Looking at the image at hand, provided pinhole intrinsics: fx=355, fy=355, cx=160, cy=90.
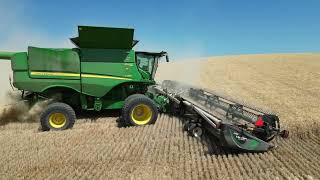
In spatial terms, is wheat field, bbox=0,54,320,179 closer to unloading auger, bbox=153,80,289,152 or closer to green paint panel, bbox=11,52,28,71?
unloading auger, bbox=153,80,289,152

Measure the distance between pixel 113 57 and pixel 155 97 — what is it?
184 centimetres

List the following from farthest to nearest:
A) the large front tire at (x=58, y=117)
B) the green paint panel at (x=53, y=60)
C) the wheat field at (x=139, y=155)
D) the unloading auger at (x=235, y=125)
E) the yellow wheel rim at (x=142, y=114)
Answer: the yellow wheel rim at (x=142, y=114), the green paint panel at (x=53, y=60), the large front tire at (x=58, y=117), the unloading auger at (x=235, y=125), the wheat field at (x=139, y=155)

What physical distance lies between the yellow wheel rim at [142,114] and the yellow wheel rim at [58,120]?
1668 mm

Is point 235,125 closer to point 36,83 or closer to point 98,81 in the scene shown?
point 98,81

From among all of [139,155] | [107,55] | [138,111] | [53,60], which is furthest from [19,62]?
[139,155]

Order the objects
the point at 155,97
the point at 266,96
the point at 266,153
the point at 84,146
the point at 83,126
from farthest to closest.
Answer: the point at 266,96
the point at 155,97
the point at 83,126
the point at 84,146
the point at 266,153

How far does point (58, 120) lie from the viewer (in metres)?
8.43

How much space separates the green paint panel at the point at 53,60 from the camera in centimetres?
855

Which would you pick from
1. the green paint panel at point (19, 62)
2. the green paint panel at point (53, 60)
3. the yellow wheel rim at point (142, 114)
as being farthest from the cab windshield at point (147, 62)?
the green paint panel at point (19, 62)

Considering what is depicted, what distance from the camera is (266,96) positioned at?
46.2 ft

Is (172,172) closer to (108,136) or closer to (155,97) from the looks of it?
(108,136)

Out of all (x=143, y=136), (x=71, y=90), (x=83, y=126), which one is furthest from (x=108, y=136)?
(x=71, y=90)

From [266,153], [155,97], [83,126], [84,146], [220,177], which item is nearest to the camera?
[220,177]

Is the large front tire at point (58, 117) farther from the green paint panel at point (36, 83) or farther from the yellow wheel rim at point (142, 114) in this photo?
the yellow wheel rim at point (142, 114)
